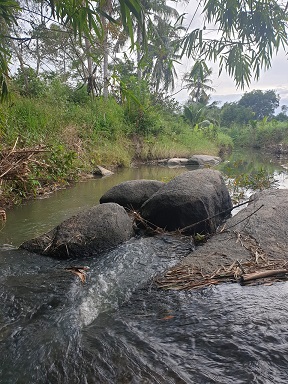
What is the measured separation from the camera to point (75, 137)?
28.7ft

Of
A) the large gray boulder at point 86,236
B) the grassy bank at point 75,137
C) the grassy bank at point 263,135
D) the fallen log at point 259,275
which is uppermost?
the grassy bank at point 75,137

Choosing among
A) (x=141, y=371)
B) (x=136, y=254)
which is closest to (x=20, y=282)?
(x=136, y=254)

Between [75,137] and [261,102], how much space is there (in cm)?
4896

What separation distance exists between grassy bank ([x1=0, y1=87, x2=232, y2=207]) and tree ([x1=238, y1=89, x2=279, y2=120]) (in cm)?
3860

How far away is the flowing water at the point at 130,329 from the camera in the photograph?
1501mm

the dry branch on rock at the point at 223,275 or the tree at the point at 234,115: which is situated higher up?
the tree at the point at 234,115

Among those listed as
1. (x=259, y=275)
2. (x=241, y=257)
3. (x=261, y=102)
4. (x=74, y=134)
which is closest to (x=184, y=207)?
(x=241, y=257)

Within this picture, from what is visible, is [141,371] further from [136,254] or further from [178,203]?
[178,203]

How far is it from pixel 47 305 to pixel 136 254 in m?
Answer: 1.19

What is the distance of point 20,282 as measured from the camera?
250 cm

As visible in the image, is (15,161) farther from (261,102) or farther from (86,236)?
(261,102)

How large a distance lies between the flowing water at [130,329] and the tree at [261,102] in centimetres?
5248

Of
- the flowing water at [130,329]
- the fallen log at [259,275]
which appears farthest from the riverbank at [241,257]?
the flowing water at [130,329]

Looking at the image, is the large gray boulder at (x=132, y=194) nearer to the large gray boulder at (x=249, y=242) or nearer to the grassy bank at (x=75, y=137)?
the grassy bank at (x=75, y=137)
